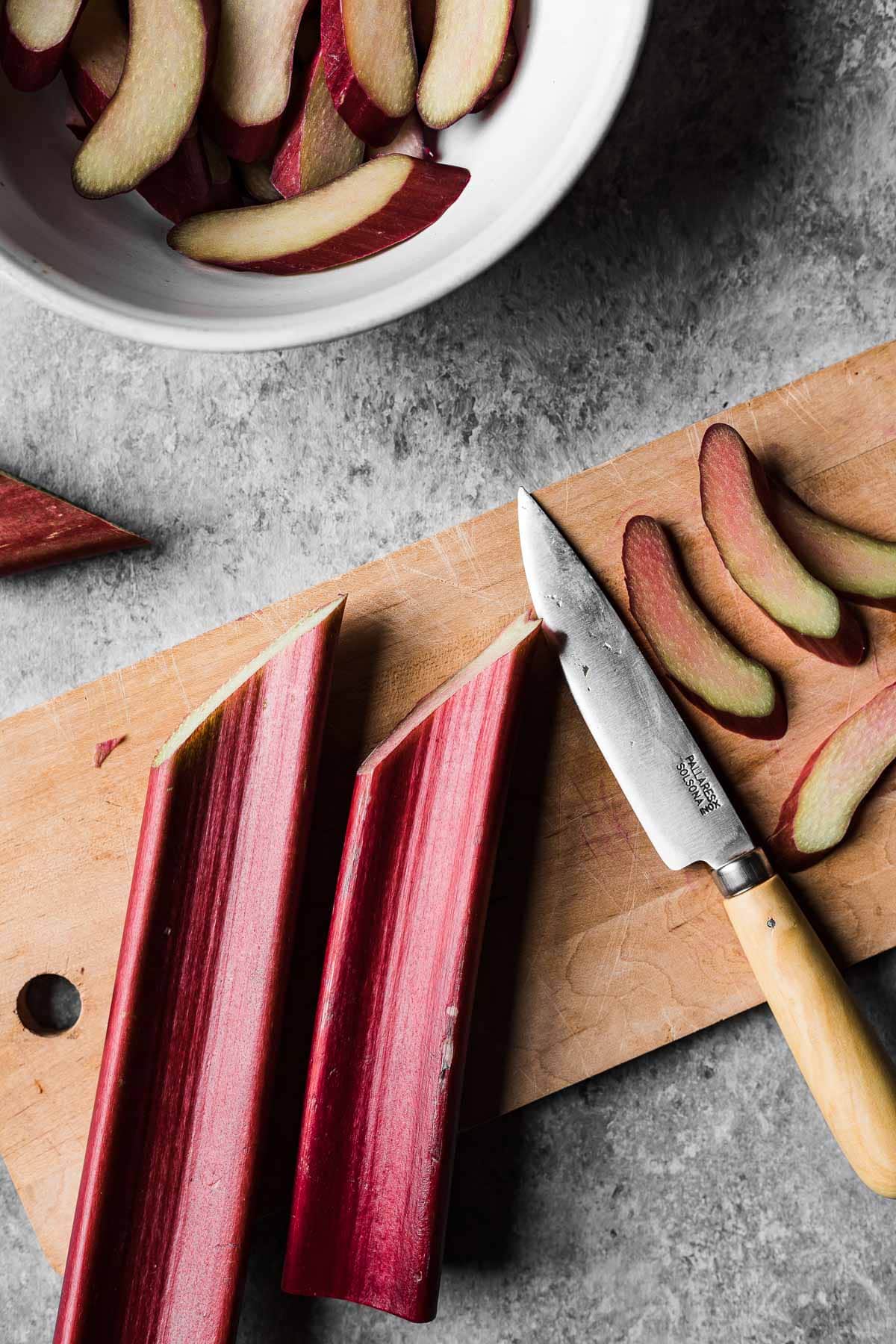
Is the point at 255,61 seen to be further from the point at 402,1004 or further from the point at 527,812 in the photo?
the point at 402,1004

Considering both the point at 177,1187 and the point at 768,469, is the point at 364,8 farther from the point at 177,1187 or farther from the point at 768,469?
the point at 177,1187

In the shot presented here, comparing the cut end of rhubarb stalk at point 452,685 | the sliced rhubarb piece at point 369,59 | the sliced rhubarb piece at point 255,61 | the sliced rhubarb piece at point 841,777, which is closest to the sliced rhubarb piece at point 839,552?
the sliced rhubarb piece at point 841,777

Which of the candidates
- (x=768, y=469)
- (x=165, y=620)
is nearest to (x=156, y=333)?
(x=165, y=620)

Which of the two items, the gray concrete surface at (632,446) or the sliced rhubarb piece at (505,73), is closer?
the sliced rhubarb piece at (505,73)

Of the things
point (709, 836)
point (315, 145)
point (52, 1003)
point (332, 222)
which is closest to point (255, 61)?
point (315, 145)

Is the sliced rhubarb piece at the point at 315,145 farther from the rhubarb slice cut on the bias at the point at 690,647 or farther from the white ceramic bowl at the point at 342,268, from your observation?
the rhubarb slice cut on the bias at the point at 690,647

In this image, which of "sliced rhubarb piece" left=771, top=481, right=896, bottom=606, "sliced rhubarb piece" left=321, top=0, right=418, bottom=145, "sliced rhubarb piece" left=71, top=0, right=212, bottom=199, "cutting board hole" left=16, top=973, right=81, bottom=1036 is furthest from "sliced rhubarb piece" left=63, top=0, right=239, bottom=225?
"cutting board hole" left=16, top=973, right=81, bottom=1036

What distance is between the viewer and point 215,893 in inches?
55.1

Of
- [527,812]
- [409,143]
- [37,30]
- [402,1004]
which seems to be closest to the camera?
[37,30]

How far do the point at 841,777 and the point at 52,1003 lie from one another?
1.23 meters

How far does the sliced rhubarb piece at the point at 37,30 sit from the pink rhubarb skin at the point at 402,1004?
90cm

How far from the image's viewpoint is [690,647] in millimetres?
1460

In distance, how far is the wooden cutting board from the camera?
149 cm

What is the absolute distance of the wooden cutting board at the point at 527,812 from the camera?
1.49 metres
